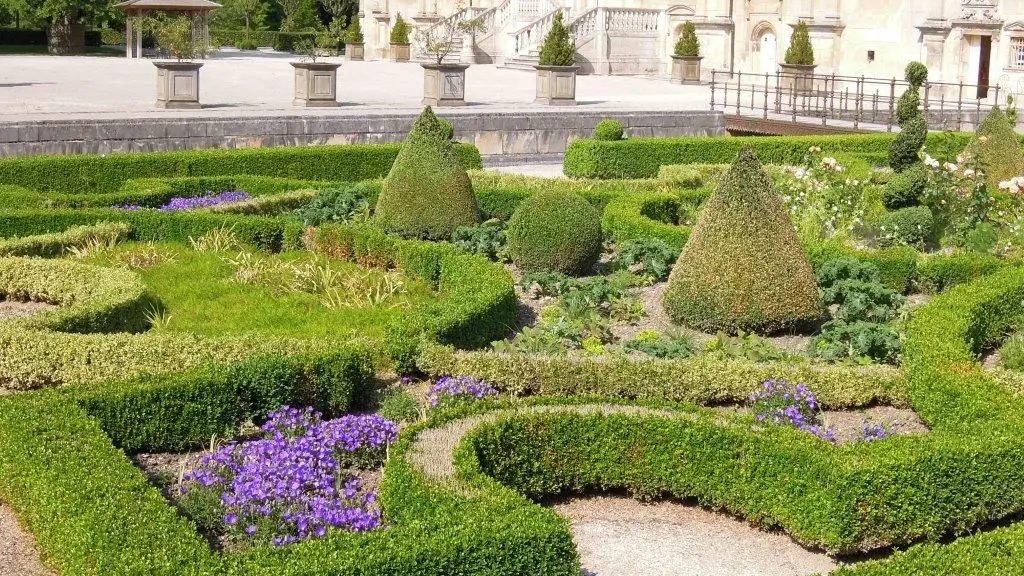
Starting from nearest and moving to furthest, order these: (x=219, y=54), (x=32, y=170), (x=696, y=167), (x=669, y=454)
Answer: (x=669, y=454) < (x=32, y=170) < (x=696, y=167) < (x=219, y=54)

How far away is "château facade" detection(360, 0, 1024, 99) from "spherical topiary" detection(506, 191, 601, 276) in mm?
20134

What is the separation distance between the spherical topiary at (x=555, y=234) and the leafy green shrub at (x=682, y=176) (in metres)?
4.96

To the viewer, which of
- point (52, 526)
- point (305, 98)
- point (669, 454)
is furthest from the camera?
point (305, 98)

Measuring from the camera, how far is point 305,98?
24453 millimetres

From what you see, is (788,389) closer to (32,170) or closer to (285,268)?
(285,268)

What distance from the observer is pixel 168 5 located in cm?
4028

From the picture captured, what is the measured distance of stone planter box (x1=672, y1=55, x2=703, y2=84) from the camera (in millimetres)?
35031

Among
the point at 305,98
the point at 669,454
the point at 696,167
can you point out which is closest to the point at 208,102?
the point at 305,98

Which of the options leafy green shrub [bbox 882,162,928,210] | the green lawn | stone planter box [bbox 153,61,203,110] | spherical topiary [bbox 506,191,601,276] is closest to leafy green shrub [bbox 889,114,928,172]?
leafy green shrub [bbox 882,162,928,210]

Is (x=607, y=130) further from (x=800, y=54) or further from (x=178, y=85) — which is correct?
(x=800, y=54)

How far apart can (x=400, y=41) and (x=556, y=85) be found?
18.8 m

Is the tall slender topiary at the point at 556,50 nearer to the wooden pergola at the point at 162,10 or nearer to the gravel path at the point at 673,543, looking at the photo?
the wooden pergola at the point at 162,10

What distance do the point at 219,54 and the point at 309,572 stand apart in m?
41.8

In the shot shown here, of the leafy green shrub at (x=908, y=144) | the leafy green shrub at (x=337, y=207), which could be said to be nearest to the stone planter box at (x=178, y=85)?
the leafy green shrub at (x=337, y=207)
